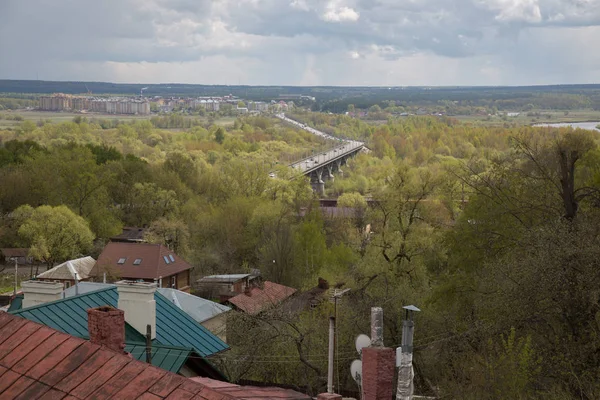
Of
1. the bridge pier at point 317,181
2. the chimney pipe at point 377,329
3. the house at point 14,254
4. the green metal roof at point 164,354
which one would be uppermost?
the chimney pipe at point 377,329

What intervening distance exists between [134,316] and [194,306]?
529 inches

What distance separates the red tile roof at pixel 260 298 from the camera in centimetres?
3592

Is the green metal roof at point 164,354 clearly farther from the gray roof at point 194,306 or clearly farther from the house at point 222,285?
the house at point 222,285

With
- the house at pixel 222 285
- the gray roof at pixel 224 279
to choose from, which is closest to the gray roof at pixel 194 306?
the house at pixel 222 285

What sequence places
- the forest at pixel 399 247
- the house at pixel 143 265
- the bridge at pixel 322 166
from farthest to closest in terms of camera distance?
the bridge at pixel 322 166 → the house at pixel 143 265 → the forest at pixel 399 247

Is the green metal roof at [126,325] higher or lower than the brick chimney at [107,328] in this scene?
lower

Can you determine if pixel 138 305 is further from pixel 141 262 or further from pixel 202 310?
pixel 141 262

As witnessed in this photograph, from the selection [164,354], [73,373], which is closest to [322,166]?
[164,354]

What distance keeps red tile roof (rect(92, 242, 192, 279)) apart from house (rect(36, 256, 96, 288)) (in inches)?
34.6

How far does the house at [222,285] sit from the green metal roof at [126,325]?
2302 cm

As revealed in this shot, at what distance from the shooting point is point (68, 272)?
146 ft

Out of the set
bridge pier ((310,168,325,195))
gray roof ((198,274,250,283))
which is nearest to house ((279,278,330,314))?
gray roof ((198,274,250,283))

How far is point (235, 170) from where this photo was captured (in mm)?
79062

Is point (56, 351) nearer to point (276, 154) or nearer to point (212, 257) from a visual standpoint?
point (212, 257)
